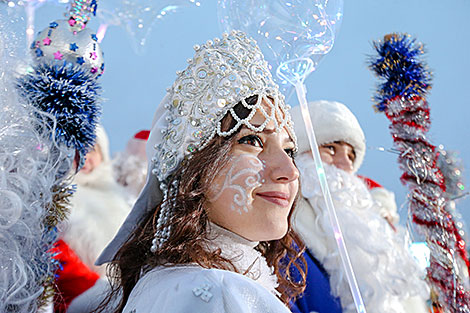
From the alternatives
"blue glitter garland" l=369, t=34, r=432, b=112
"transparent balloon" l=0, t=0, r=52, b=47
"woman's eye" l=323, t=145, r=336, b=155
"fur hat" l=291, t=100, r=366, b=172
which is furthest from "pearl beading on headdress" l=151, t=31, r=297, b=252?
"woman's eye" l=323, t=145, r=336, b=155

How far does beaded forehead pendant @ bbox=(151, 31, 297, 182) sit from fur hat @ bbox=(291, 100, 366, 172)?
1.40 meters

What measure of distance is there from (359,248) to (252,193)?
4.71 feet

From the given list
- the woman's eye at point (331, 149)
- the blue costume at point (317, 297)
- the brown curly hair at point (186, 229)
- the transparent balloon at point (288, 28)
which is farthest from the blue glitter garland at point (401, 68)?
the brown curly hair at point (186, 229)

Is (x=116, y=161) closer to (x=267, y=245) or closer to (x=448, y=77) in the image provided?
(x=267, y=245)

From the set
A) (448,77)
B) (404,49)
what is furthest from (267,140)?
(448,77)

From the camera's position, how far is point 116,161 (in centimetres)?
468

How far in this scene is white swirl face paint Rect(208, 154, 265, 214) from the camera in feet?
4.80

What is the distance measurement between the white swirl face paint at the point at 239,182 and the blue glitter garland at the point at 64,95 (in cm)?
48

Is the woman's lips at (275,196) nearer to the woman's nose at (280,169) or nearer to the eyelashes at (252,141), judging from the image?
the woman's nose at (280,169)

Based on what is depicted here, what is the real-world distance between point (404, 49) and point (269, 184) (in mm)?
1241

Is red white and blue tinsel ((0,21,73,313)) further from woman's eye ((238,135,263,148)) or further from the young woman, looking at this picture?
woman's eye ((238,135,263,148))

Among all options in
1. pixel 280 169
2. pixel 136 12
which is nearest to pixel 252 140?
pixel 280 169

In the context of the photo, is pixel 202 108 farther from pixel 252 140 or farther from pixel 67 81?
pixel 67 81

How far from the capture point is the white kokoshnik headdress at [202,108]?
156 centimetres
